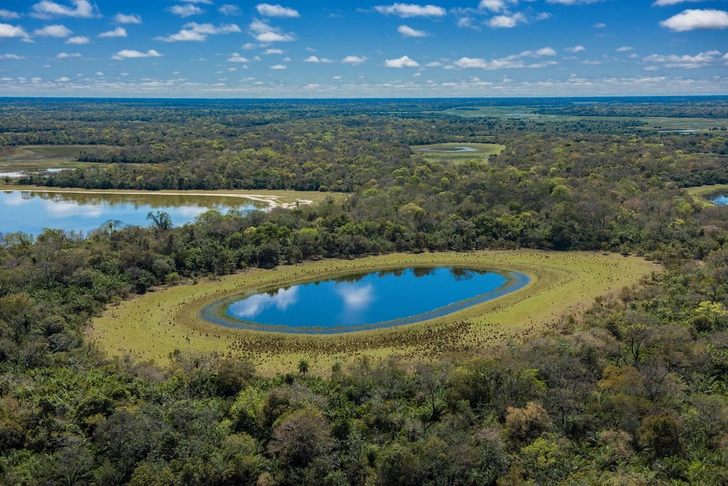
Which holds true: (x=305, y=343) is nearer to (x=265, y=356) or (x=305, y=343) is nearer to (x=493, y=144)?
(x=265, y=356)

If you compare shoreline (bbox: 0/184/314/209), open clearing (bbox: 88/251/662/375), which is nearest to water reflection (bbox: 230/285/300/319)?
open clearing (bbox: 88/251/662/375)

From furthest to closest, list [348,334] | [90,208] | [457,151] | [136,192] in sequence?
1. [457,151]
2. [136,192]
3. [90,208]
4. [348,334]

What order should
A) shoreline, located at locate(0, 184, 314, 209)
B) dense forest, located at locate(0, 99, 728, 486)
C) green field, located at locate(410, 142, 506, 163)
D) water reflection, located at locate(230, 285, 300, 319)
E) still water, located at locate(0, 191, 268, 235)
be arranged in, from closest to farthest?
dense forest, located at locate(0, 99, 728, 486), water reflection, located at locate(230, 285, 300, 319), still water, located at locate(0, 191, 268, 235), shoreline, located at locate(0, 184, 314, 209), green field, located at locate(410, 142, 506, 163)

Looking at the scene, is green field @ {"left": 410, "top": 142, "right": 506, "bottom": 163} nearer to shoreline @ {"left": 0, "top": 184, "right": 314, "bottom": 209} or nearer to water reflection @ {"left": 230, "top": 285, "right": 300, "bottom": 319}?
shoreline @ {"left": 0, "top": 184, "right": 314, "bottom": 209}

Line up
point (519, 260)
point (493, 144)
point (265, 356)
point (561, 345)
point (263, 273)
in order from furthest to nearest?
point (493, 144), point (519, 260), point (263, 273), point (265, 356), point (561, 345)

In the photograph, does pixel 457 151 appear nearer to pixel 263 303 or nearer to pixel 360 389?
pixel 263 303

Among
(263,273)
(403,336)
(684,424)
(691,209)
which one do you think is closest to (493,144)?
(691,209)

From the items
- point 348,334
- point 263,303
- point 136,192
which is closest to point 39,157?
point 136,192
